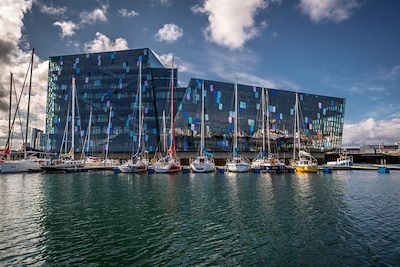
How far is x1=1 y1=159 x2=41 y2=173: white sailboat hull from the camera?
244ft

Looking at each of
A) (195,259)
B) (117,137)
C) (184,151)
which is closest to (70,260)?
(195,259)

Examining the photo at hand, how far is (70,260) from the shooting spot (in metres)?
15.1

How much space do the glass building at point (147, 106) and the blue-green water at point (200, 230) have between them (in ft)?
250

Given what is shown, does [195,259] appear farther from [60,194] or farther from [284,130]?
[284,130]

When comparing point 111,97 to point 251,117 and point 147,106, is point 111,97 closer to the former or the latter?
point 147,106

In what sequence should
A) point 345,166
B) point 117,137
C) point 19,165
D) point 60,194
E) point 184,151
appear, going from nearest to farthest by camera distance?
point 60,194, point 19,165, point 345,166, point 184,151, point 117,137

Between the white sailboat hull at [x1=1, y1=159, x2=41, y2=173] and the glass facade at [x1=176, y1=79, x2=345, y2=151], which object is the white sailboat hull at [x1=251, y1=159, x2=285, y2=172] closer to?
the glass facade at [x1=176, y1=79, x2=345, y2=151]

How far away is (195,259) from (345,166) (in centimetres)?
8661

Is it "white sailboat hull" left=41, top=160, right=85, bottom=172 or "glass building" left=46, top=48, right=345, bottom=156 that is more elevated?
"glass building" left=46, top=48, right=345, bottom=156

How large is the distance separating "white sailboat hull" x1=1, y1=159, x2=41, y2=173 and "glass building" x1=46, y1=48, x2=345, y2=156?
3533cm

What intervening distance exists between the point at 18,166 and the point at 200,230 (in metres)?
70.5

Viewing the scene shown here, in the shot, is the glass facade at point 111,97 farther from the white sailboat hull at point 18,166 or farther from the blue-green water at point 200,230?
the blue-green water at point 200,230

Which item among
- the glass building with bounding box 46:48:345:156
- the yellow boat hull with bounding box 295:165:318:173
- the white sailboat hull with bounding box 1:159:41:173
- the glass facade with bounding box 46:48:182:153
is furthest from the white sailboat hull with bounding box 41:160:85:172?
the yellow boat hull with bounding box 295:165:318:173

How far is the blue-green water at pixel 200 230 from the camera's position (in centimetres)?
1558
